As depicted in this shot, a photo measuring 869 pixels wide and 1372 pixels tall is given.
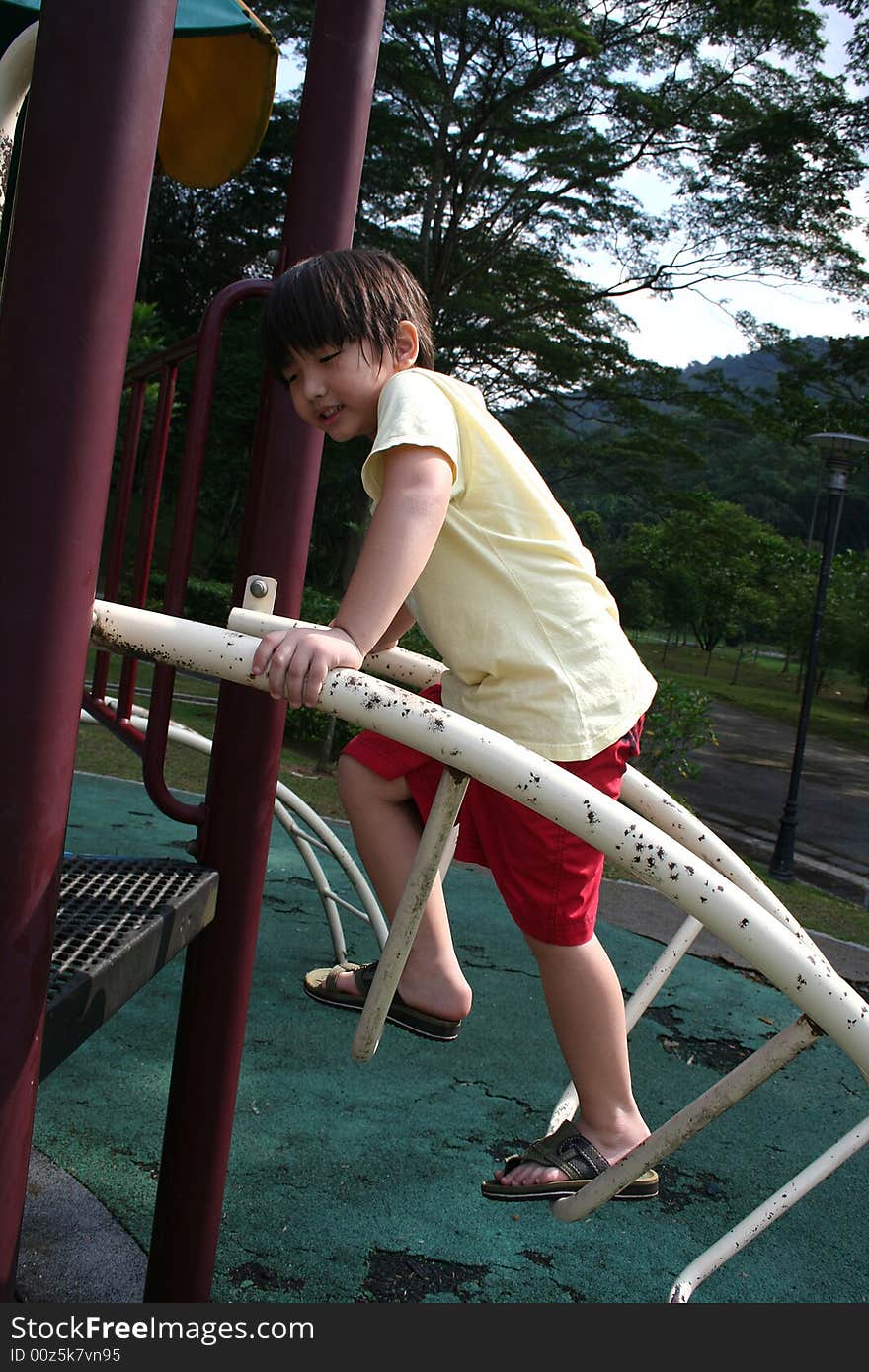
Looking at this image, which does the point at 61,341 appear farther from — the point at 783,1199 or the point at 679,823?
the point at 783,1199

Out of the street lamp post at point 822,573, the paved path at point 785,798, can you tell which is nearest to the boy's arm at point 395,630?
the street lamp post at point 822,573

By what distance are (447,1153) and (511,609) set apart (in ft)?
4.85

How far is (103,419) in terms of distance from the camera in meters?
0.83

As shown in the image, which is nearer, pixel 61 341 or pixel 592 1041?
pixel 61 341

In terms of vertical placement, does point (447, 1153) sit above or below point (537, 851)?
below

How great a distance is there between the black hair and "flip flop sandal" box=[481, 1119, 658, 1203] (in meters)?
0.85

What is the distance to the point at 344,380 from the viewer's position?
1230mm

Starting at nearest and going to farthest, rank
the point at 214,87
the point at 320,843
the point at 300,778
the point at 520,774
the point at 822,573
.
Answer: the point at 520,774, the point at 214,87, the point at 320,843, the point at 300,778, the point at 822,573

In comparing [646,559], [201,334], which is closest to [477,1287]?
[201,334]

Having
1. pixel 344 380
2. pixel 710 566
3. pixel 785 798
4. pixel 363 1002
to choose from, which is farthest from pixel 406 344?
pixel 710 566

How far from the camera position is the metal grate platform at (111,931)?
1.03 metres

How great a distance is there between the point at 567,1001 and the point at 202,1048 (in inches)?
20.5

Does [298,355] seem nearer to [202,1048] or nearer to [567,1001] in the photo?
[567,1001]

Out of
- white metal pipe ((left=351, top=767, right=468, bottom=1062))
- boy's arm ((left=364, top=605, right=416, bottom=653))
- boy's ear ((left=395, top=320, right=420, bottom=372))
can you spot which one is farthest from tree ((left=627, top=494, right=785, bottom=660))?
white metal pipe ((left=351, top=767, right=468, bottom=1062))
